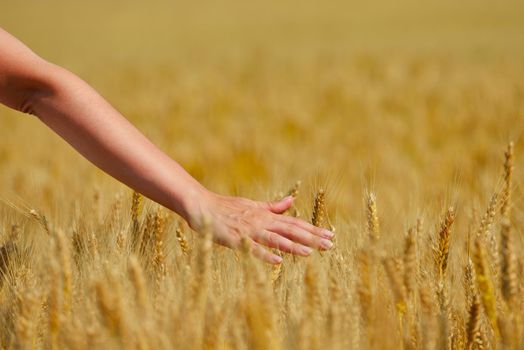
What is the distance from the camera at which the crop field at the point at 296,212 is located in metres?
0.92

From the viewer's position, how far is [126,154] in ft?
3.85

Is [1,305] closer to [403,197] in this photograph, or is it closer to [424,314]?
[424,314]

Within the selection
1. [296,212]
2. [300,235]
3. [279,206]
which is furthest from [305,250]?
[296,212]

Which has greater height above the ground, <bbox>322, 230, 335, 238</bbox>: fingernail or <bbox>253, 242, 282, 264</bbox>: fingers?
<bbox>322, 230, 335, 238</bbox>: fingernail

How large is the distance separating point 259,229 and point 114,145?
0.89 feet

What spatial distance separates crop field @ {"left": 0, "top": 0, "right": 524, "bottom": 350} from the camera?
0.92 meters

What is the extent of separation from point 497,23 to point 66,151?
14964 millimetres

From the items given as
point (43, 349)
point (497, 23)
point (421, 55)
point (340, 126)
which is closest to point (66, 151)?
point (340, 126)

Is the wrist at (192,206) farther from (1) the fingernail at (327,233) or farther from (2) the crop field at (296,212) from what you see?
(1) the fingernail at (327,233)

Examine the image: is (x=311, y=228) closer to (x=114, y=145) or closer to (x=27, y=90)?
(x=114, y=145)

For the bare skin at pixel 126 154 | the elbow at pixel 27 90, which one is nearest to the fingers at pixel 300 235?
the bare skin at pixel 126 154

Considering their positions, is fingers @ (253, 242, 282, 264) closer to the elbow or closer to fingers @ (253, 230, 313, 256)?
fingers @ (253, 230, 313, 256)

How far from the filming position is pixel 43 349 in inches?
40.0

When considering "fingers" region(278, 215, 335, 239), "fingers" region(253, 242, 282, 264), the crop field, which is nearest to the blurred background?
the crop field
